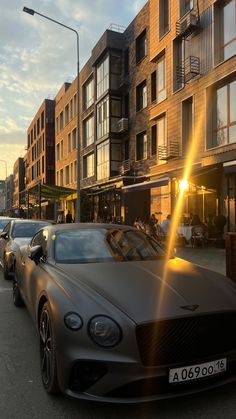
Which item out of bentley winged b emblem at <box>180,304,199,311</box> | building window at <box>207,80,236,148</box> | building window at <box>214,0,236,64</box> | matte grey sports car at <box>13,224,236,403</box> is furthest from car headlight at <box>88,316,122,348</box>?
building window at <box>214,0,236,64</box>

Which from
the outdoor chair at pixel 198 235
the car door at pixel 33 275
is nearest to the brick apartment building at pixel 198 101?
the outdoor chair at pixel 198 235

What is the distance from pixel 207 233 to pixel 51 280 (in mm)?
14764

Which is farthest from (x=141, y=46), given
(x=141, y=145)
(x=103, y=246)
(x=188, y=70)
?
(x=103, y=246)

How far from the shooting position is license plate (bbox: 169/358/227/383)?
3111 mm

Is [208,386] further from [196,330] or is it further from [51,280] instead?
[51,280]

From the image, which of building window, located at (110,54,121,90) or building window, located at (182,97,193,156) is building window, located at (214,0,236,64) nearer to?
building window, located at (182,97,193,156)

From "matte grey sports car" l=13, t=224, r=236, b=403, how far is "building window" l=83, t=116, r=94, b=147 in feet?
108

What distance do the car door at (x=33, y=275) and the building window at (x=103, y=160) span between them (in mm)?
25495

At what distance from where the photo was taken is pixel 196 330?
3275 mm

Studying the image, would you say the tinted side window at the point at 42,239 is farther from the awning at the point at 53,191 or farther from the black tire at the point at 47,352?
the awning at the point at 53,191

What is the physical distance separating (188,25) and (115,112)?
12.8 m


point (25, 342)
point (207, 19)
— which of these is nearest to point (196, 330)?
point (25, 342)

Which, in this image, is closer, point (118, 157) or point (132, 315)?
point (132, 315)

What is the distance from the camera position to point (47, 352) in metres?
3.75
